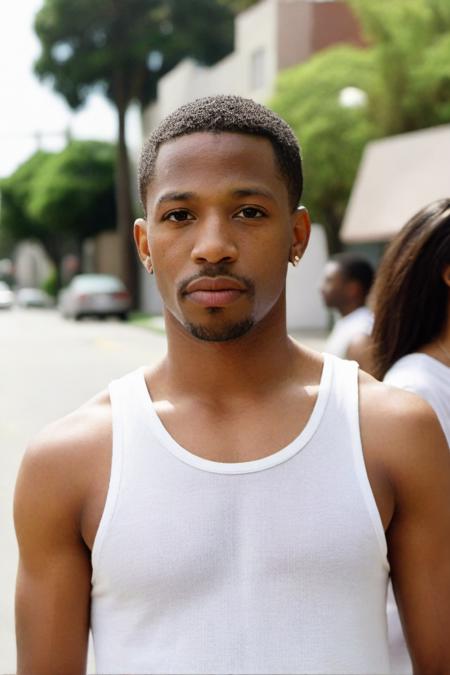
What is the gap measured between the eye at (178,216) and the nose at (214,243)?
38mm

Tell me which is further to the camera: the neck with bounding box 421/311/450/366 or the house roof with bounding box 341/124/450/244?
the house roof with bounding box 341/124/450/244

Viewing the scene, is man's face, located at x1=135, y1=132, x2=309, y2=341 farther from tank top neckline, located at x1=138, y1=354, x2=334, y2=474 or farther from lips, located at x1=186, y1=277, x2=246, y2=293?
tank top neckline, located at x1=138, y1=354, x2=334, y2=474

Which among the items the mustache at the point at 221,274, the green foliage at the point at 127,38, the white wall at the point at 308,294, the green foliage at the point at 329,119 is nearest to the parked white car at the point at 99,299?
the white wall at the point at 308,294

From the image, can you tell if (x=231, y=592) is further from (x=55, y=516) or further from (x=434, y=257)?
(x=434, y=257)

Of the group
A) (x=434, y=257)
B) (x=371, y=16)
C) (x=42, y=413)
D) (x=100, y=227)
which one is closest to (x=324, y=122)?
(x=371, y=16)

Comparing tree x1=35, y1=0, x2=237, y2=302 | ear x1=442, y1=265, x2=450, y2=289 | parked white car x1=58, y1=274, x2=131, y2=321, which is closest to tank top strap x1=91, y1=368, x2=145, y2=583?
ear x1=442, y1=265, x2=450, y2=289

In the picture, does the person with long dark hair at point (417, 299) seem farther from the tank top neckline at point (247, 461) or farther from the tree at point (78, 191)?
the tree at point (78, 191)

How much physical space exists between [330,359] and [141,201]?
404 millimetres

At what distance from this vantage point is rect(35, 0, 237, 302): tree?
Result: 44.2 m

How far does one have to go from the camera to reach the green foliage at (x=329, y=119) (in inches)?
975

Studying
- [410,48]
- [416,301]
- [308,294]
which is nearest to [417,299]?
[416,301]

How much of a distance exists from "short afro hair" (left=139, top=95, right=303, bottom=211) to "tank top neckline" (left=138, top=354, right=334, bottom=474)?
0.33 m

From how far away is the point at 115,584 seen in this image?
5.48 feet

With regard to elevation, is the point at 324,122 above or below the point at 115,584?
below
